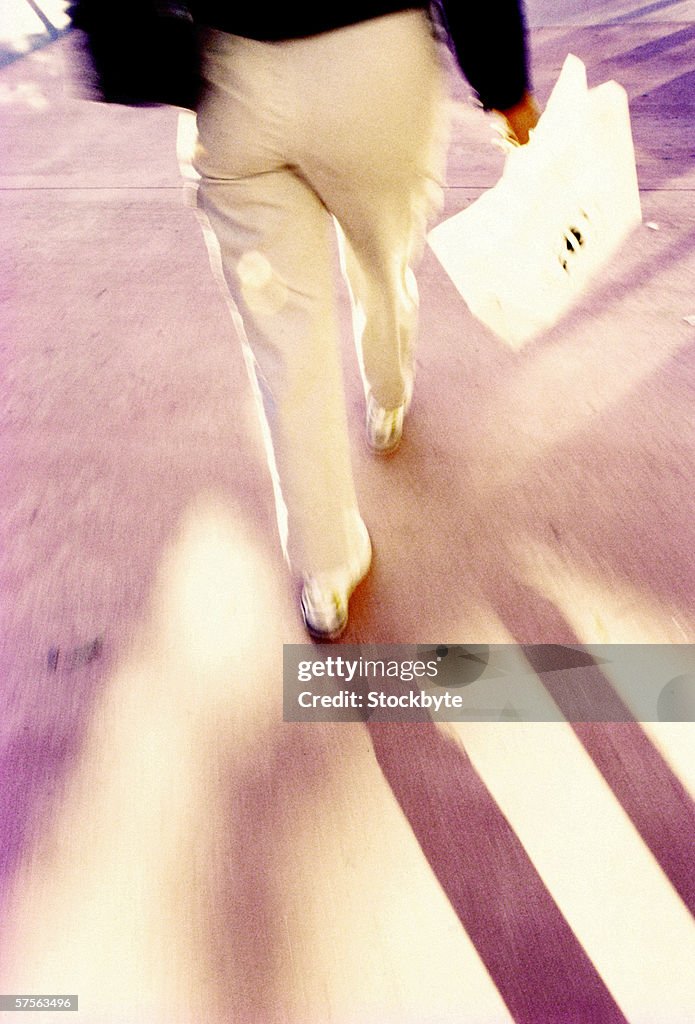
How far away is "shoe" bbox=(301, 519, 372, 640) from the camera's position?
115 centimetres

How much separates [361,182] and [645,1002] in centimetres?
108

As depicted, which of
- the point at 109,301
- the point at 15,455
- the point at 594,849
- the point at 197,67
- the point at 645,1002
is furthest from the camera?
the point at 109,301

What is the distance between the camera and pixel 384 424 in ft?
4.81

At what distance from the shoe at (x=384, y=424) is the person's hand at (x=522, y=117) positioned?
1.89 ft

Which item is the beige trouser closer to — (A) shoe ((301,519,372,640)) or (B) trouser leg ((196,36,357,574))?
(B) trouser leg ((196,36,357,574))

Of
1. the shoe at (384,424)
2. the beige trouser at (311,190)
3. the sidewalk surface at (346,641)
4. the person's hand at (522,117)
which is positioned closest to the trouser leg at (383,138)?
the beige trouser at (311,190)

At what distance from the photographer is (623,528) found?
133 cm

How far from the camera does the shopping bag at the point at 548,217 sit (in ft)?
2.85

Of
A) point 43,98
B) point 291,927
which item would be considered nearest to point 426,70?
point 291,927

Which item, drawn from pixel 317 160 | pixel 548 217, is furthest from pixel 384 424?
pixel 317 160

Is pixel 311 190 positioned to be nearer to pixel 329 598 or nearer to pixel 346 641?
pixel 329 598

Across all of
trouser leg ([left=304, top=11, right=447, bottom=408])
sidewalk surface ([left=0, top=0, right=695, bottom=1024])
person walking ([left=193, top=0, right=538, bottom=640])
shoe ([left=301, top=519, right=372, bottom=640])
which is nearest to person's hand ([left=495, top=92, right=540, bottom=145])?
person walking ([left=193, top=0, right=538, bottom=640])

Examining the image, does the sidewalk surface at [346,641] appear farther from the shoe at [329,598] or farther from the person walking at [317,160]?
the person walking at [317,160]

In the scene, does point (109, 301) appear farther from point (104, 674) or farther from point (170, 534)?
point (104, 674)
